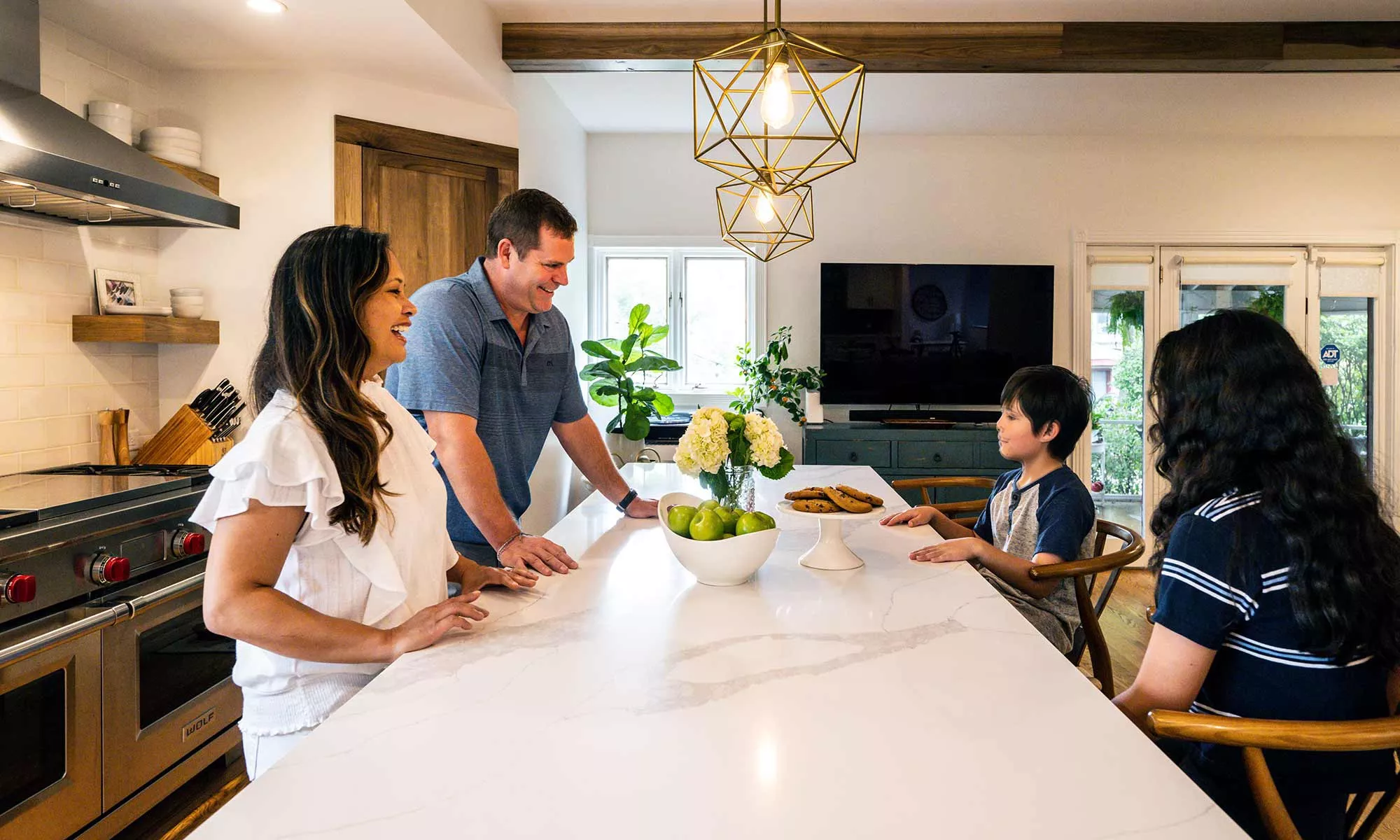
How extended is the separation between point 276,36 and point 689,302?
304 centimetres

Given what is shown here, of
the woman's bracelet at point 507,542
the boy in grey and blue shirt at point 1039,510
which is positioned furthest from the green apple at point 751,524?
the boy in grey and blue shirt at point 1039,510

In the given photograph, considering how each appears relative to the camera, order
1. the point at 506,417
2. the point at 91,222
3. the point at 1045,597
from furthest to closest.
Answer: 1. the point at 91,222
2. the point at 506,417
3. the point at 1045,597

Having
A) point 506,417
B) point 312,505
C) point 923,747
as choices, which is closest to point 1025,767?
point 923,747

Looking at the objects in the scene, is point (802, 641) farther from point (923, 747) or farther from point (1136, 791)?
point (1136, 791)

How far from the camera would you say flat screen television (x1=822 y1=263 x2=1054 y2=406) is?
5223 millimetres

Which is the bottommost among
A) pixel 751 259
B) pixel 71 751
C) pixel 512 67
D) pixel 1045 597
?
pixel 71 751

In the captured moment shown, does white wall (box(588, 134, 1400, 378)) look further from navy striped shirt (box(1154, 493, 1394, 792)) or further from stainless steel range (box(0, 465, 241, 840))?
navy striped shirt (box(1154, 493, 1394, 792))

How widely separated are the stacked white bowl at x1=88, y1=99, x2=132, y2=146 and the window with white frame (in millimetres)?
3008

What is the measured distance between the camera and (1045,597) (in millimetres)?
1923

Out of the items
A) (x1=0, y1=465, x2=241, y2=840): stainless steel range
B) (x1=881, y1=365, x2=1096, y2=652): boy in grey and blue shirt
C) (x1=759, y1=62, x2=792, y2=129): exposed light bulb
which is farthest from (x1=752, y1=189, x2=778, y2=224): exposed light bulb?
(x1=0, y1=465, x2=241, y2=840): stainless steel range

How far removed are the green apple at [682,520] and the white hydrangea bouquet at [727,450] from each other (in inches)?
3.0

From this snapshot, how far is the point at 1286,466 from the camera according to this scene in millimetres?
1213

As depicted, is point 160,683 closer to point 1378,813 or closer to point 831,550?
point 831,550

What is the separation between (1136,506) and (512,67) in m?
4.57
